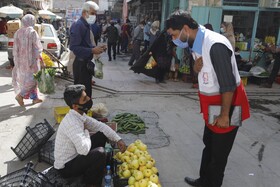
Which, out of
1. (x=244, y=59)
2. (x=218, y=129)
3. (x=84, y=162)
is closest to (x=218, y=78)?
(x=218, y=129)

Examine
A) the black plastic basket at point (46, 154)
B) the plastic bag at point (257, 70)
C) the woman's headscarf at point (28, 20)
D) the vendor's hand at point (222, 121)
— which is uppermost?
the woman's headscarf at point (28, 20)

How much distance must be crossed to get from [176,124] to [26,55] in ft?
10.5

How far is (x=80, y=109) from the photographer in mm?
3020

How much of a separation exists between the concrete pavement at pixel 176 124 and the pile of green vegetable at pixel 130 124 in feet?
0.74

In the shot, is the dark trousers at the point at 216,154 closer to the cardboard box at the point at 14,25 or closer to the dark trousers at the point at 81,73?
the dark trousers at the point at 81,73

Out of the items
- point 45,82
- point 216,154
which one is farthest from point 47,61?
point 216,154

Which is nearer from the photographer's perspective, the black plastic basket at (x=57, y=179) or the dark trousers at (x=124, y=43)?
the black plastic basket at (x=57, y=179)

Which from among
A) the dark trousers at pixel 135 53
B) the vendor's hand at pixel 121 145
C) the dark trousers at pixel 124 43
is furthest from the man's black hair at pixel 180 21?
the dark trousers at pixel 124 43

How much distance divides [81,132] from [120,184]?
0.71m

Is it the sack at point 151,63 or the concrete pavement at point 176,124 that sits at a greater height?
the sack at point 151,63

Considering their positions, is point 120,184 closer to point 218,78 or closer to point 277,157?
point 218,78

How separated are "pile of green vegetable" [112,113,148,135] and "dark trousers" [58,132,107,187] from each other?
1.71m

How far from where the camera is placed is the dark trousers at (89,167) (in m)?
3.04

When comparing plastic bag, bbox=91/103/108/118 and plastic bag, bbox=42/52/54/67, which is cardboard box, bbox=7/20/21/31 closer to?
plastic bag, bbox=42/52/54/67
